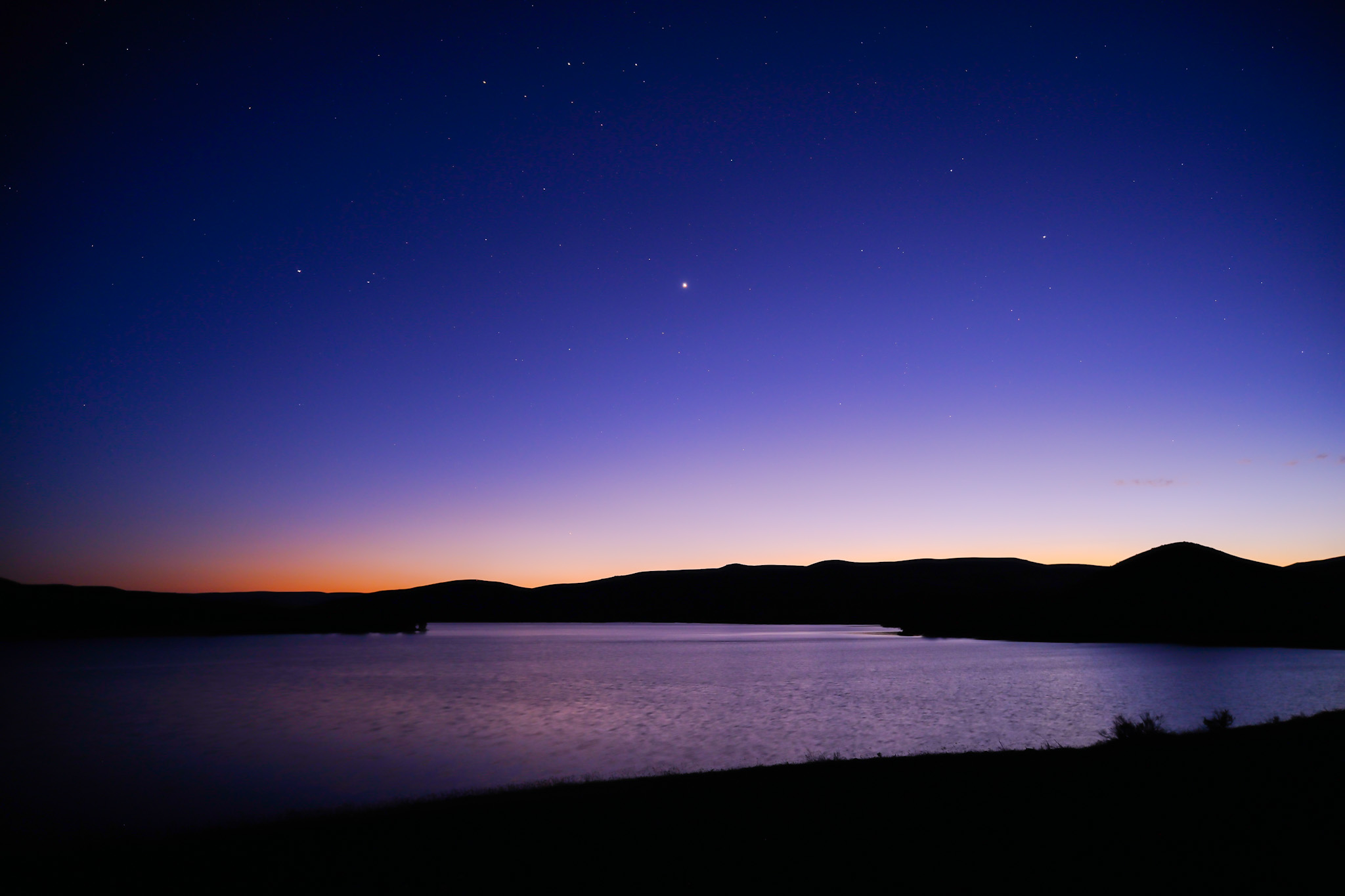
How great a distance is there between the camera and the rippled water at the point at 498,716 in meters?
20.8

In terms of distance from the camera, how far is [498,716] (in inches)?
1351

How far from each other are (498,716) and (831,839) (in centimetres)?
2810

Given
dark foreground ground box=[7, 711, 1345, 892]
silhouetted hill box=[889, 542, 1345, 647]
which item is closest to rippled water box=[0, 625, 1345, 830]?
dark foreground ground box=[7, 711, 1345, 892]

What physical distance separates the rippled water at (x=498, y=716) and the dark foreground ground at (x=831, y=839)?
7660 millimetres

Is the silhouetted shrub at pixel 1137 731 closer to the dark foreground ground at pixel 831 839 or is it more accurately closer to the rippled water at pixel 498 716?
the dark foreground ground at pixel 831 839

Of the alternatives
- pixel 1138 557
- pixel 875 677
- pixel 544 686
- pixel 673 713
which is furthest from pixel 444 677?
pixel 1138 557

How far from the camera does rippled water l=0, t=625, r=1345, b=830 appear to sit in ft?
68.3

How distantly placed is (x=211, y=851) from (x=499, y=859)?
5098 millimetres

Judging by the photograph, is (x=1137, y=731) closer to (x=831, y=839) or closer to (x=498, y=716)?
(x=831, y=839)

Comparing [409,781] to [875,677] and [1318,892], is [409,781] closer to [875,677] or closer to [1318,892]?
[1318,892]

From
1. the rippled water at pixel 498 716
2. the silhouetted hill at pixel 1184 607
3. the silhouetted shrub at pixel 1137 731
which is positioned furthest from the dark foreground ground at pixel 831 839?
the silhouetted hill at pixel 1184 607

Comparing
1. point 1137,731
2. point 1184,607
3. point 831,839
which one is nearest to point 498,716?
point 1137,731

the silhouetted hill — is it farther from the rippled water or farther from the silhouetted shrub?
the silhouetted shrub

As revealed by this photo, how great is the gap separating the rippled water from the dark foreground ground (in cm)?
766
